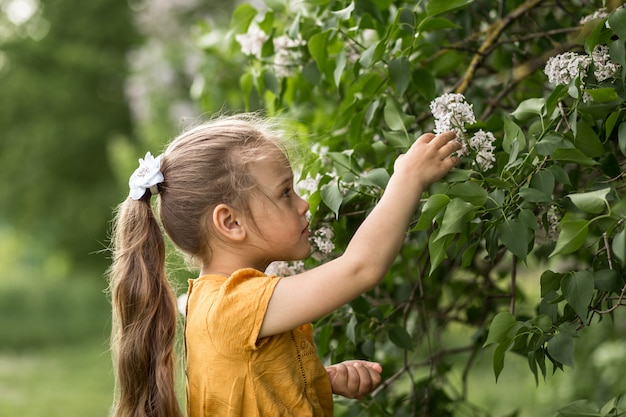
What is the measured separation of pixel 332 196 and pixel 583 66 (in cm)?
55

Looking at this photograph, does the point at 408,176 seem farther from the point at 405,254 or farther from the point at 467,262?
the point at 405,254

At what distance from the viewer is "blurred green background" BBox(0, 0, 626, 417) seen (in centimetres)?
998

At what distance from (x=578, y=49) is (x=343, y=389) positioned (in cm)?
101

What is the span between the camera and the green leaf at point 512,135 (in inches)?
63.4

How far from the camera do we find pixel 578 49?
7.15 ft

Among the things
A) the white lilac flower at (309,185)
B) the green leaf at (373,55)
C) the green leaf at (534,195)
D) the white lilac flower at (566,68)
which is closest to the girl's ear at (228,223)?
the white lilac flower at (309,185)

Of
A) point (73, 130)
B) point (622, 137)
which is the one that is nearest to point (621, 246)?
point (622, 137)

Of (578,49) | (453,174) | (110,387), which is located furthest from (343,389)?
(110,387)

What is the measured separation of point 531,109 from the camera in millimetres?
1694

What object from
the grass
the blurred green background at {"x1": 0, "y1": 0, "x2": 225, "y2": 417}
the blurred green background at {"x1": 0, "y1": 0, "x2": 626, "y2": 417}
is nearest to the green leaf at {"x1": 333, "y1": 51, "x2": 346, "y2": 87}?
the grass

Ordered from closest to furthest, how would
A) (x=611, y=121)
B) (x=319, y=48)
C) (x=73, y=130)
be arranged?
1. (x=611, y=121)
2. (x=319, y=48)
3. (x=73, y=130)

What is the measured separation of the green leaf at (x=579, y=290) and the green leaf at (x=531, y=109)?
309mm

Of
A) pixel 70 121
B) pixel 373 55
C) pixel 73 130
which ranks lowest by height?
pixel 373 55

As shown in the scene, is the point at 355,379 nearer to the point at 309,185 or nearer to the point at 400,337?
the point at 400,337
